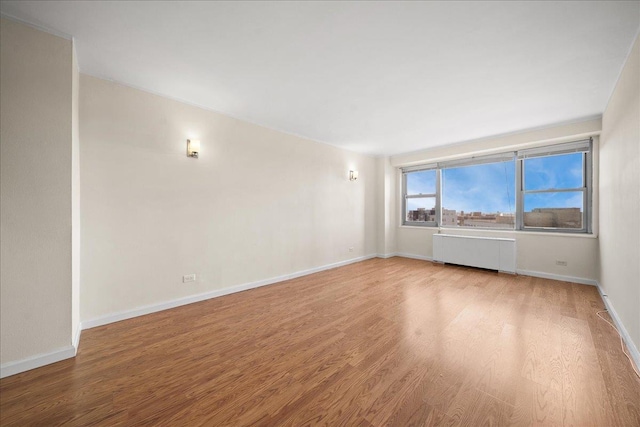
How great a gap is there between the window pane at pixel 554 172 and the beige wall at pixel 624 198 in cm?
105

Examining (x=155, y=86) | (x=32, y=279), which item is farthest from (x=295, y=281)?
(x=155, y=86)

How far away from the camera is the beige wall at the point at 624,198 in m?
2.00

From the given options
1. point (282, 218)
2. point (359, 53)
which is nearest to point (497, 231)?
point (282, 218)

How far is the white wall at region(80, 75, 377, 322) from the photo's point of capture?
253cm

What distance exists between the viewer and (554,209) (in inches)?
171

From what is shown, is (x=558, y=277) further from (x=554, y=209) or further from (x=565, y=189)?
(x=565, y=189)

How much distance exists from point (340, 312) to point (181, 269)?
2065 millimetres

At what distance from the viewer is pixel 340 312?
2869 mm

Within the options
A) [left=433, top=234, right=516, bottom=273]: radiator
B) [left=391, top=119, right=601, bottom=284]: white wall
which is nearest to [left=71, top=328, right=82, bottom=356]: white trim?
[left=433, top=234, right=516, bottom=273]: radiator

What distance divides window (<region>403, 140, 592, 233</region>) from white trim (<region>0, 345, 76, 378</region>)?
6.28 metres

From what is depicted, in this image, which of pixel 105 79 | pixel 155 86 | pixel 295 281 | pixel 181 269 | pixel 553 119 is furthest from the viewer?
pixel 295 281

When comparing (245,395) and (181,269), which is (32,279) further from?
(245,395)

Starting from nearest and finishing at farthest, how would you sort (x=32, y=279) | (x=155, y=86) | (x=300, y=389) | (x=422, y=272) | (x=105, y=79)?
(x=300, y=389) < (x=32, y=279) < (x=105, y=79) < (x=155, y=86) < (x=422, y=272)

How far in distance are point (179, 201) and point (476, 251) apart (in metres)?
5.30
